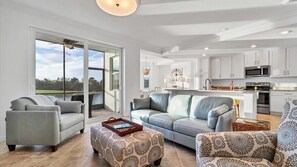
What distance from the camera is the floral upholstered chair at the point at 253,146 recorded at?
127 cm

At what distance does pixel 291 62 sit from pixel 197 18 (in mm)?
4133

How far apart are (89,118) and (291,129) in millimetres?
4267

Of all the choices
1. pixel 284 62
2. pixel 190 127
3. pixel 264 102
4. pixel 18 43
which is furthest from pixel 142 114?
pixel 284 62

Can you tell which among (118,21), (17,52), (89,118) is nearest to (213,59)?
(118,21)

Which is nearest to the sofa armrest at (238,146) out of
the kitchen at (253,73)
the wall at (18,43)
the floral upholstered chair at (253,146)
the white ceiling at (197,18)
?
the floral upholstered chair at (253,146)

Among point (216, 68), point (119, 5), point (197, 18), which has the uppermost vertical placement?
point (197, 18)

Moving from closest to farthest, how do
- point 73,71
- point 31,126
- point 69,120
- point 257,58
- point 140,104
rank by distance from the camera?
1. point 31,126
2. point 69,120
3. point 140,104
4. point 73,71
5. point 257,58

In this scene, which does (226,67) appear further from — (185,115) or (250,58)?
(185,115)

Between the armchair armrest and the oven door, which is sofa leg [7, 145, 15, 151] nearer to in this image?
the armchair armrest

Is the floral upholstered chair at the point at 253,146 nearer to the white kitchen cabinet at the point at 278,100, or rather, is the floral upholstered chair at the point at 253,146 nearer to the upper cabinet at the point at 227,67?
the white kitchen cabinet at the point at 278,100

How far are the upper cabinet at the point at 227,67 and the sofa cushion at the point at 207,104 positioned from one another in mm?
4350

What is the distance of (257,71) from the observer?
6027mm

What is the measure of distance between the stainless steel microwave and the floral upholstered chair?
532cm

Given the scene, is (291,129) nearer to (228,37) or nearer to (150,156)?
(150,156)
